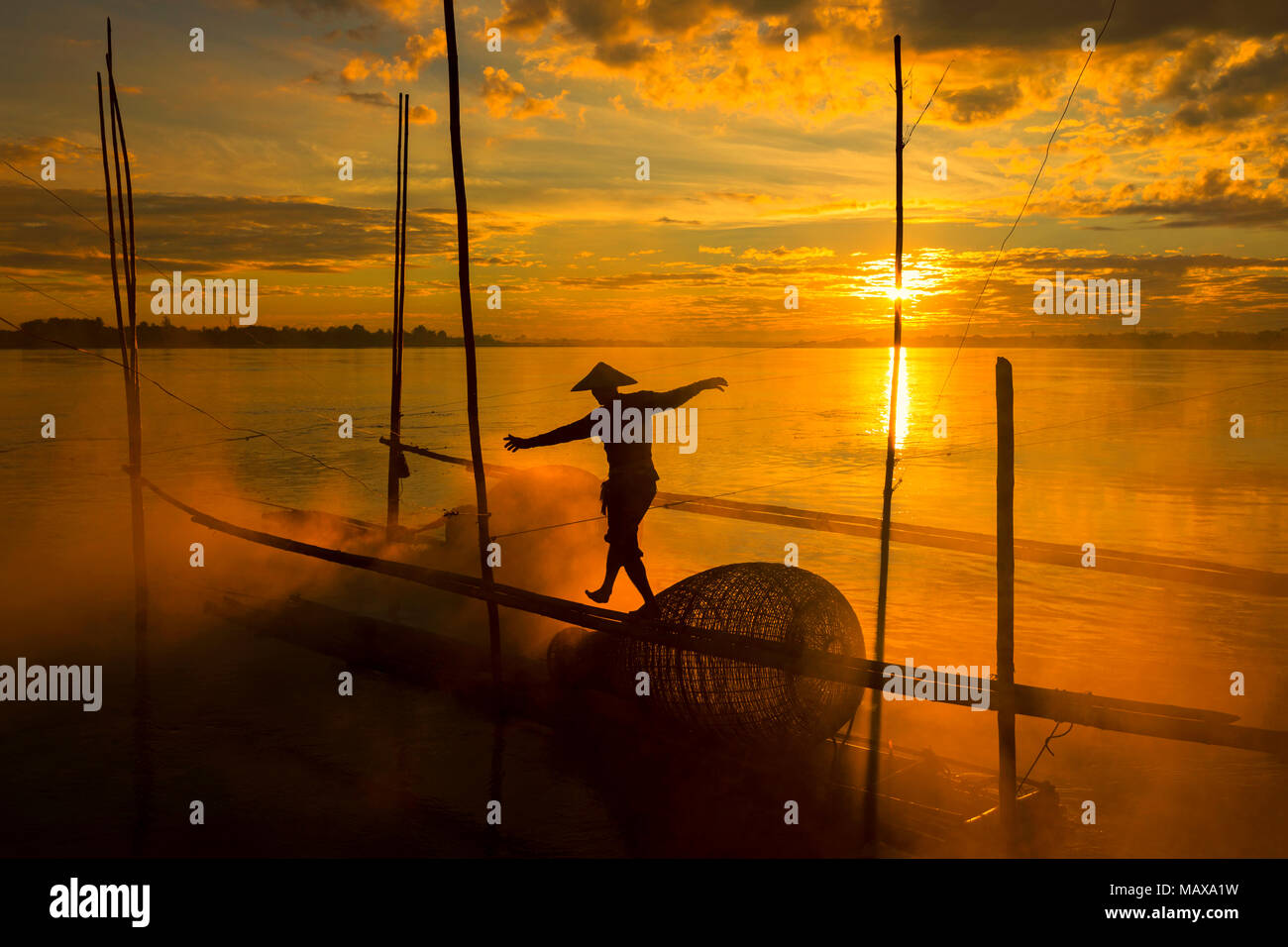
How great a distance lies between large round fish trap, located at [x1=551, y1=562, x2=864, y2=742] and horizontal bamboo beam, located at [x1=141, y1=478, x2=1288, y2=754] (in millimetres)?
355

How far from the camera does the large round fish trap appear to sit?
8.36 m

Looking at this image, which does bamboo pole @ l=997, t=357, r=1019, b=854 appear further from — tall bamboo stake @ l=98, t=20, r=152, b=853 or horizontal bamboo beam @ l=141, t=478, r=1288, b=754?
tall bamboo stake @ l=98, t=20, r=152, b=853

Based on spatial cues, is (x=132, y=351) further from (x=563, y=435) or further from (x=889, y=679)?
(x=889, y=679)

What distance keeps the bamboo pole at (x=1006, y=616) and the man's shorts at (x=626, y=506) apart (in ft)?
9.56

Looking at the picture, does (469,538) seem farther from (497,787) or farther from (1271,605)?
(1271,605)

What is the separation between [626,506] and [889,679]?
113 inches

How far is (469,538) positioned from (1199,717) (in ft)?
45.4

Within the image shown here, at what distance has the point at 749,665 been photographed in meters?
8.36

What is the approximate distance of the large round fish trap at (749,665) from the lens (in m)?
8.36

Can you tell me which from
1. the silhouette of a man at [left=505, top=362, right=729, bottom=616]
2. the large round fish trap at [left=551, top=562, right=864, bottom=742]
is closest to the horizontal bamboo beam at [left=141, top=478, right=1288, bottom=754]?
the large round fish trap at [left=551, top=562, right=864, bottom=742]

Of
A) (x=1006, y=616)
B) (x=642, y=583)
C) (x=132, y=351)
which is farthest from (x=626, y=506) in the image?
(x=132, y=351)

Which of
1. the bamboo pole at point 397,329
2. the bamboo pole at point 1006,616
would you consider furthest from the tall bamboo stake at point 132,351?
the bamboo pole at point 1006,616

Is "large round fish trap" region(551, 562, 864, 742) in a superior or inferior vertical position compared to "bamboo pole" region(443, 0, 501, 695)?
inferior

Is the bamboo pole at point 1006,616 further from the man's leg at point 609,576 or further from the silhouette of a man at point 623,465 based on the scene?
the man's leg at point 609,576
